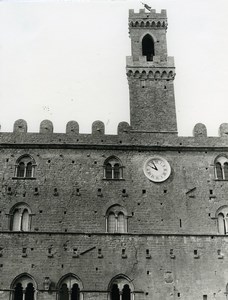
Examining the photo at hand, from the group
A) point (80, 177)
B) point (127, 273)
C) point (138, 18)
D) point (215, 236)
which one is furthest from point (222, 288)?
point (138, 18)

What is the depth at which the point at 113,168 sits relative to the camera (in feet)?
101

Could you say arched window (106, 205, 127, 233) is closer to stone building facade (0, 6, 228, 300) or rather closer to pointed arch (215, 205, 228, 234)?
stone building facade (0, 6, 228, 300)

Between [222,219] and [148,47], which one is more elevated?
[148,47]

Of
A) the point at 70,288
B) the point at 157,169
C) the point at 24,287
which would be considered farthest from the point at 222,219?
A: the point at 24,287

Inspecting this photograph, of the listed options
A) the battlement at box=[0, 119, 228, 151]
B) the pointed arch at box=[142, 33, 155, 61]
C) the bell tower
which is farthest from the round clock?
the pointed arch at box=[142, 33, 155, 61]

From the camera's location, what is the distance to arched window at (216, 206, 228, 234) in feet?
96.7

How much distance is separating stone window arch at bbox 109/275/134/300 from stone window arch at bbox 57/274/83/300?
156 centimetres

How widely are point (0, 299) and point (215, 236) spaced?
11245mm

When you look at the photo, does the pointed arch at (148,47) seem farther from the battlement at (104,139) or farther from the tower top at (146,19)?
the battlement at (104,139)

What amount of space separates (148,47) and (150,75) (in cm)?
290

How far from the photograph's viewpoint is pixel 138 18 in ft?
117

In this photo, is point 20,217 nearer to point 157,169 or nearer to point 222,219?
point 157,169

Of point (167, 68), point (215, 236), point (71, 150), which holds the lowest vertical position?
point (215, 236)

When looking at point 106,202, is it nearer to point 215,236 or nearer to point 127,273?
point 127,273
